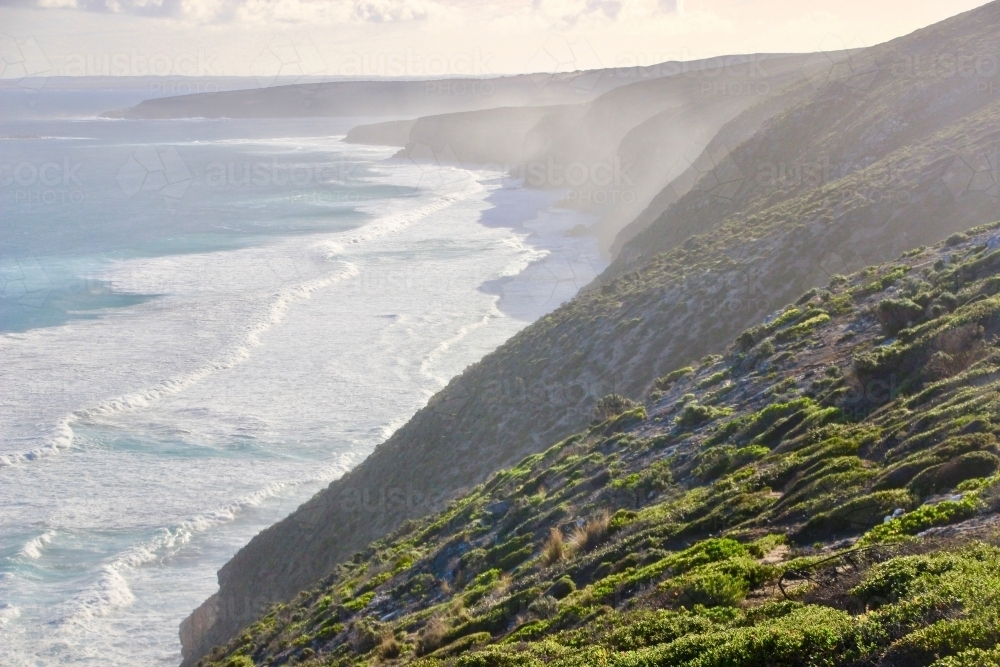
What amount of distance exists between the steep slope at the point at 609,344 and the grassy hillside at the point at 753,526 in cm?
301

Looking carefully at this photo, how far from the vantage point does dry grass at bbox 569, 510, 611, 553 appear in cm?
1073

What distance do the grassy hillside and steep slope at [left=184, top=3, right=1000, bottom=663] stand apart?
9.86 feet

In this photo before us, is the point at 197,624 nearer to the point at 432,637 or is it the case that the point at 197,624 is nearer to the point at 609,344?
the point at 432,637

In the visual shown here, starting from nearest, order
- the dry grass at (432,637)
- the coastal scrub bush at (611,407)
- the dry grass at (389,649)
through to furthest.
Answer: the dry grass at (432,637) → the dry grass at (389,649) → the coastal scrub bush at (611,407)

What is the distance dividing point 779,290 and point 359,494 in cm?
1129


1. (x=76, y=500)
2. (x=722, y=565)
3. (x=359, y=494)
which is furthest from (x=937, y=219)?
(x=76, y=500)

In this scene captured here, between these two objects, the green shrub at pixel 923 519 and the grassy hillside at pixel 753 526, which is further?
the green shrub at pixel 923 519

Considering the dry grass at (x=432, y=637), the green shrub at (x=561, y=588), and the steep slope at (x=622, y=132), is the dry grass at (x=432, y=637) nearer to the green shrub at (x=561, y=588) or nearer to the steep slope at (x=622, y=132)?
the green shrub at (x=561, y=588)

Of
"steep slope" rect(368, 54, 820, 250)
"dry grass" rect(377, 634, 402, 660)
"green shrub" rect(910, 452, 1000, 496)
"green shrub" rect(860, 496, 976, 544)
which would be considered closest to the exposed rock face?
"dry grass" rect(377, 634, 402, 660)

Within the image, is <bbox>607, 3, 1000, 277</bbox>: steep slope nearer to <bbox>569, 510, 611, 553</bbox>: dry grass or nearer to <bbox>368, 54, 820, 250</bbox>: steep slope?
<bbox>368, 54, 820, 250</bbox>: steep slope

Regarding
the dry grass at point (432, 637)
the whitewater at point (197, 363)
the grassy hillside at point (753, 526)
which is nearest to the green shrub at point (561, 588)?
the grassy hillside at point (753, 526)

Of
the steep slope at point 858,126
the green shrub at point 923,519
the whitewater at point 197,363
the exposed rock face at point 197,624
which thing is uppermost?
the steep slope at point 858,126

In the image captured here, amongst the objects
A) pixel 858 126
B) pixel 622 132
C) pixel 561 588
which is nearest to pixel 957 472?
pixel 561 588

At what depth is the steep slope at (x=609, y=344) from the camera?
19.4 meters
